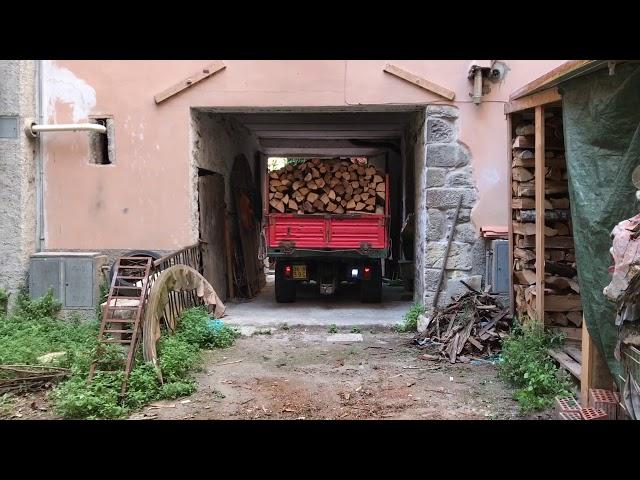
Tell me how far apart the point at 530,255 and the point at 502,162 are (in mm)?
1822

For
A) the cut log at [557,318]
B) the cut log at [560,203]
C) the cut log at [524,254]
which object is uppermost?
the cut log at [560,203]

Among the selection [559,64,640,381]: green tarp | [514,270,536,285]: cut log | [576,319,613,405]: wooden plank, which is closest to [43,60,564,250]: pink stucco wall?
[514,270,536,285]: cut log

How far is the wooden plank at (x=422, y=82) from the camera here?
707 cm

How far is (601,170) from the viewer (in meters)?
3.91

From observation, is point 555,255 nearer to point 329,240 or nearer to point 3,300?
point 329,240

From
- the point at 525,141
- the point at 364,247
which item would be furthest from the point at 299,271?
the point at 525,141

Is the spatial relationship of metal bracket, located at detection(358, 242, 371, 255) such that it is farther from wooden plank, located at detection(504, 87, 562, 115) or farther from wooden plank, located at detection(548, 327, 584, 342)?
wooden plank, located at detection(548, 327, 584, 342)

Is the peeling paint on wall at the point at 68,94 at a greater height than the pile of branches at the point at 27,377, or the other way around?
the peeling paint on wall at the point at 68,94

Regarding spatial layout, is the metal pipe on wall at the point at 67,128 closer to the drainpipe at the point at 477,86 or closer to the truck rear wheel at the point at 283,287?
the truck rear wheel at the point at 283,287

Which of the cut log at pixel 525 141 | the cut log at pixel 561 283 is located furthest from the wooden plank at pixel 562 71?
the cut log at pixel 561 283

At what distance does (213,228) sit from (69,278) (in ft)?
7.86

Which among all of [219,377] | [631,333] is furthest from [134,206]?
[631,333]

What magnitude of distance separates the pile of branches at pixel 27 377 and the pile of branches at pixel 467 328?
149 inches

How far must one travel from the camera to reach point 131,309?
18.1 feet
